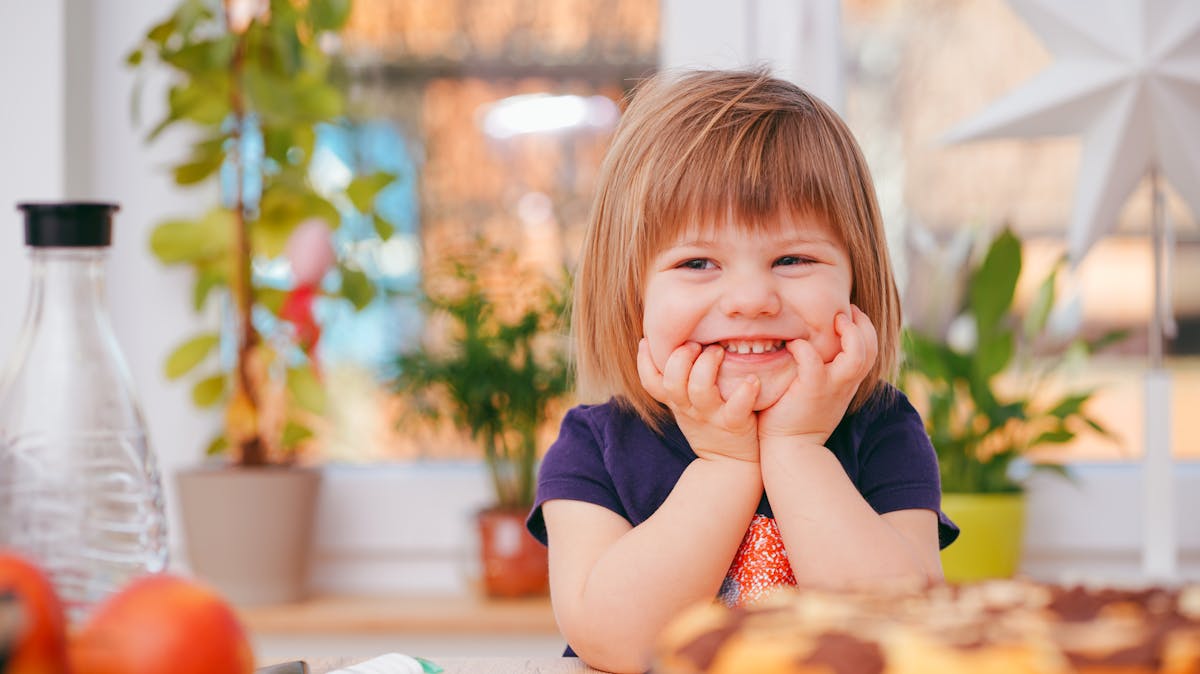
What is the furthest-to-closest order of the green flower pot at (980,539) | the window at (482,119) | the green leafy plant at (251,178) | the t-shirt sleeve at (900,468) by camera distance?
Answer: the window at (482,119) < the green leafy plant at (251,178) < the green flower pot at (980,539) < the t-shirt sleeve at (900,468)

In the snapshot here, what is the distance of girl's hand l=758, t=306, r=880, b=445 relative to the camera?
75cm

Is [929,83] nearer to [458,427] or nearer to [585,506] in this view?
[458,427]

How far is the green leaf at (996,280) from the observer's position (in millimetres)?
1494

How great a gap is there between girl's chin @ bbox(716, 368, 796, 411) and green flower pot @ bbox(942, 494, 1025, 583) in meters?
0.72

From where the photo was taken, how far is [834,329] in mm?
768

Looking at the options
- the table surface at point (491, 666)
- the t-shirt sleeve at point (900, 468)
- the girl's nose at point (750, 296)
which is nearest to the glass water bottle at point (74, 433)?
the table surface at point (491, 666)

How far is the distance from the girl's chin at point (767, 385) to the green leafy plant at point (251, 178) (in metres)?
0.92

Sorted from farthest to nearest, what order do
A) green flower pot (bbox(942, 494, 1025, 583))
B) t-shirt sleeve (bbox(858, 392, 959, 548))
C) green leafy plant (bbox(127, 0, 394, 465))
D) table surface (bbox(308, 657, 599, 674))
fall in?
1. green leafy plant (bbox(127, 0, 394, 465))
2. green flower pot (bbox(942, 494, 1025, 583))
3. t-shirt sleeve (bbox(858, 392, 959, 548))
4. table surface (bbox(308, 657, 599, 674))

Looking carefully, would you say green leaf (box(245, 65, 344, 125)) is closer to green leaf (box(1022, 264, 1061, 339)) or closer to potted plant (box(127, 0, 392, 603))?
potted plant (box(127, 0, 392, 603))

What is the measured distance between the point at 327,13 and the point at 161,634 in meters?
1.33

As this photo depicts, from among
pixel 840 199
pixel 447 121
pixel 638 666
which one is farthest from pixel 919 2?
pixel 638 666

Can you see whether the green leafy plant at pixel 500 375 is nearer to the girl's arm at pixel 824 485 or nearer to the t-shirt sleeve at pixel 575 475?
the t-shirt sleeve at pixel 575 475

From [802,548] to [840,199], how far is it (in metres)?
0.25

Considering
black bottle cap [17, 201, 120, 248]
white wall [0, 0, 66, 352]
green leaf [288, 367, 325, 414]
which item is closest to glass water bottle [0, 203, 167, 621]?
black bottle cap [17, 201, 120, 248]
